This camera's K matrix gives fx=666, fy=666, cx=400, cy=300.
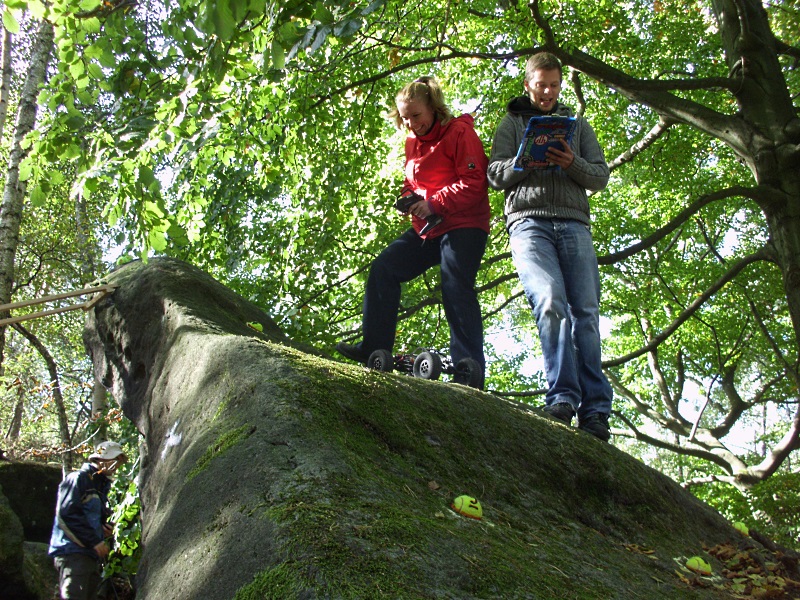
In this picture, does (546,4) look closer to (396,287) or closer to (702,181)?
(702,181)

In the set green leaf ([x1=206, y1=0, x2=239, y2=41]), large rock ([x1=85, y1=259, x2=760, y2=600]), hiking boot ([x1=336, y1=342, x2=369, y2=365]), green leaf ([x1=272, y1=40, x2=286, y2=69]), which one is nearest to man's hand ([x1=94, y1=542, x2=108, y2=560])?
large rock ([x1=85, y1=259, x2=760, y2=600])

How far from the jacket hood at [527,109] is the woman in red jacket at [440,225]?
0.29 metres

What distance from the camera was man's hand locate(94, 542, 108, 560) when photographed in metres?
6.81

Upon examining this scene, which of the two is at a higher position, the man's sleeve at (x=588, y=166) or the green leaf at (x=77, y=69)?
the man's sleeve at (x=588, y=166)

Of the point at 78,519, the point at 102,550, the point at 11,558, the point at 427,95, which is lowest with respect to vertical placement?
the point at 11,558

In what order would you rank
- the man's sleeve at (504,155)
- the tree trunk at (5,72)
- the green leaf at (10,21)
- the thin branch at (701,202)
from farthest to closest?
1. the tree trunk at (5,72)
2. the thin branch at (701,202)
3. the man's sleeve at (504,155)
4. the green leaf at (10,21)

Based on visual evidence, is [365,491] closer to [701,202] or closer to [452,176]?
[452,176]

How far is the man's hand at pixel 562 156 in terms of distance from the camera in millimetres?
3920

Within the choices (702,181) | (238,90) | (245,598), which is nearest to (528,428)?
(245,598)

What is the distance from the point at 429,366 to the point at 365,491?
2270mm

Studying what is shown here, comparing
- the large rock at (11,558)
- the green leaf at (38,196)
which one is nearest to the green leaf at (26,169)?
the green leaf at (38,196)

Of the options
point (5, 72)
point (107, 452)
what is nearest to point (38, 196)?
point (107, 452)

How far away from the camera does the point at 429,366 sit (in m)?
4.11

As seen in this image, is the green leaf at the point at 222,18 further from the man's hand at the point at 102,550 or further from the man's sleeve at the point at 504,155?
the man's hand at the point at 102,550
